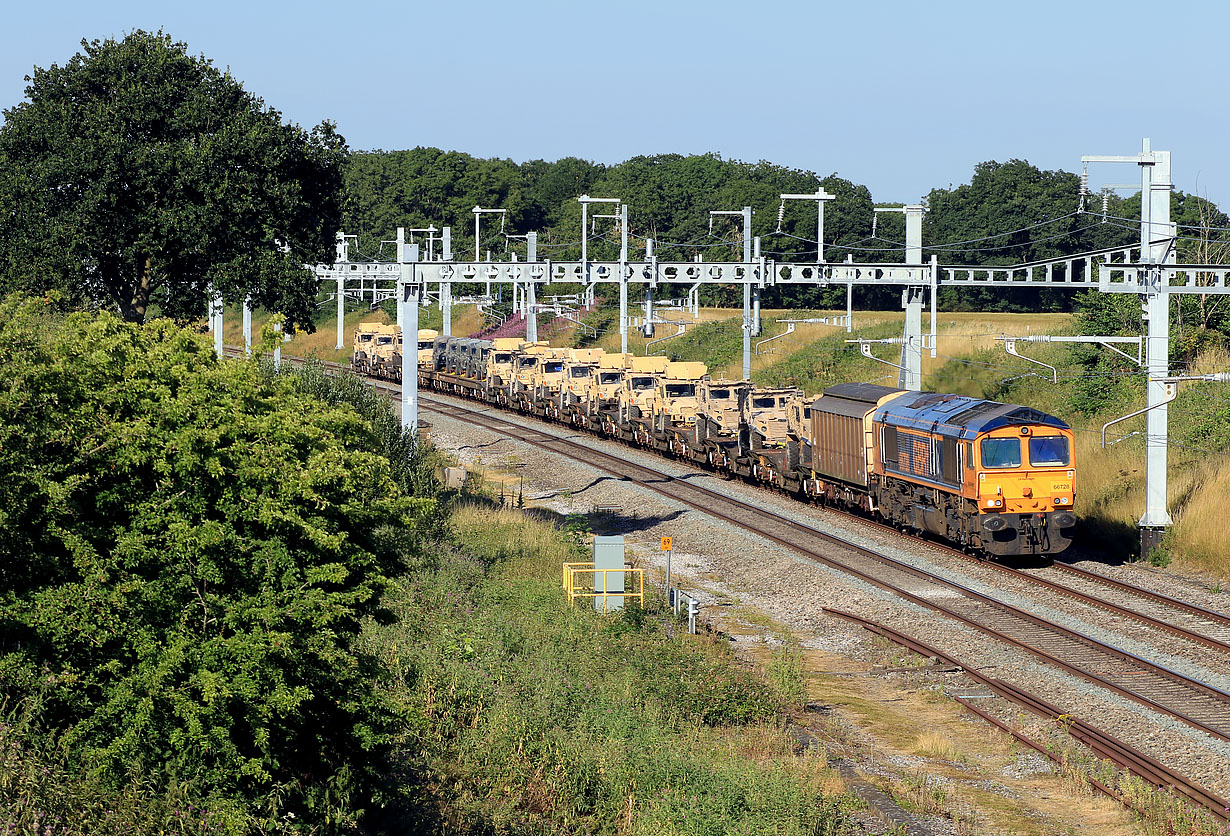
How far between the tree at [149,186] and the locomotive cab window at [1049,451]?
17.4 metres

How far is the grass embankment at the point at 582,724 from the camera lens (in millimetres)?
13234

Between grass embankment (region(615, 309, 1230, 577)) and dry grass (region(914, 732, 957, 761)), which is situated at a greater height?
grass embankment (region(615, 309, 1230, 577))

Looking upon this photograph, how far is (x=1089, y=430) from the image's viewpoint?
39.6 m

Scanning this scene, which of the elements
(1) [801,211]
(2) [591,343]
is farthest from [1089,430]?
(1) [801,211]

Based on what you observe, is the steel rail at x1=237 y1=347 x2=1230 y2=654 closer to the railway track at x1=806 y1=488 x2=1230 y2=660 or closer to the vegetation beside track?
the railway track at x1=806 y1=488 x2=1230 y2=660

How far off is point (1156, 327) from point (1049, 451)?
134 inches

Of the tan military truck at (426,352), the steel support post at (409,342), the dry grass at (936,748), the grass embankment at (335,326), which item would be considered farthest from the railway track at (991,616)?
the grass embankment at (335,326)

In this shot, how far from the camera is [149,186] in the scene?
30.0 m

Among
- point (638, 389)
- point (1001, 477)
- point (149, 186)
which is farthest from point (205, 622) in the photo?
point (638, 389)

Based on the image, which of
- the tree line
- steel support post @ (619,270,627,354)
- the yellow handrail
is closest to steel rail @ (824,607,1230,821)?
the yellow handrail

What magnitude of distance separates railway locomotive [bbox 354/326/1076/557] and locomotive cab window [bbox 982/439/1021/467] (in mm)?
26

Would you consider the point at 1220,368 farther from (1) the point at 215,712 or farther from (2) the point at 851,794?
(1) the point at 215,712

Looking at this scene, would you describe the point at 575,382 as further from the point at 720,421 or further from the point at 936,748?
the point at 936,748

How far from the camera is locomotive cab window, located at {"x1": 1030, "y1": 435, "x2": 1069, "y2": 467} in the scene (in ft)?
88.3
